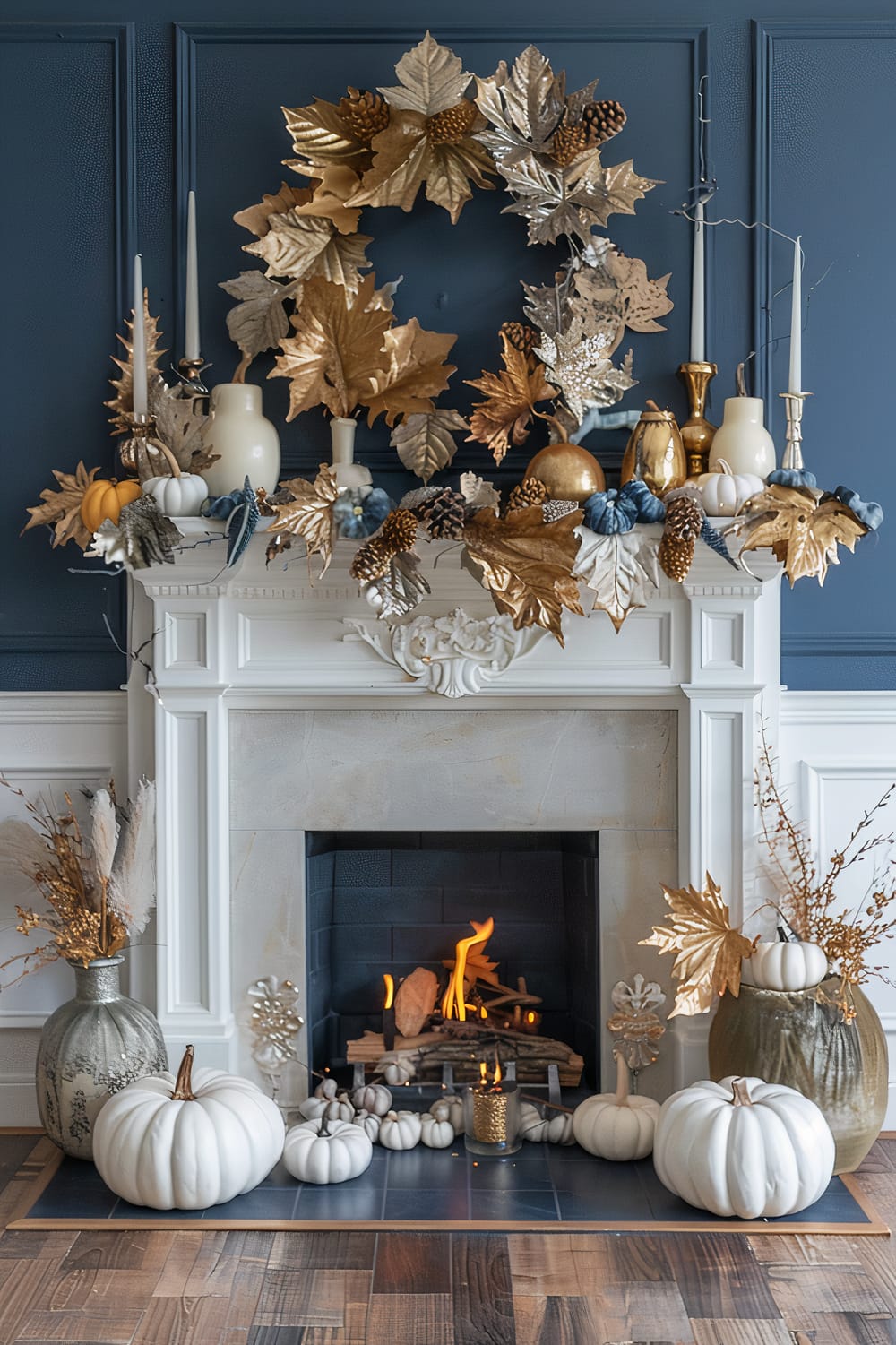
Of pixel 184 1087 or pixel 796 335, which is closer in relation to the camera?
pixel 184 1087

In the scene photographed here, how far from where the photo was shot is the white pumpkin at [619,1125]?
2383mm

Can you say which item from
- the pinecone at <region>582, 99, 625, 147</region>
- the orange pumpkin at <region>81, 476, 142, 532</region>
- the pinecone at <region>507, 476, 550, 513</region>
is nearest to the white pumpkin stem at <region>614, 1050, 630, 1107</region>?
the pinecone at <region>507, 476, 550, 513</region>

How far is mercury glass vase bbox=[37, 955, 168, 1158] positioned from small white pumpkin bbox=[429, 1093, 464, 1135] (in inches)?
23.6

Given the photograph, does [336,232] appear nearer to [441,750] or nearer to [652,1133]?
[441,750]

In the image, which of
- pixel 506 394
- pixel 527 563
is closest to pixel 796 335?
pixel 506 394

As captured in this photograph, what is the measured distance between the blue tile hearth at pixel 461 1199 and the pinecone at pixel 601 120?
2.12 meters

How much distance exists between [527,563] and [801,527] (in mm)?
535

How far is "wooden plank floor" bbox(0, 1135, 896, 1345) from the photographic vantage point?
1.80m

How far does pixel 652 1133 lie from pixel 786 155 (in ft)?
6.96

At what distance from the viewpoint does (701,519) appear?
221 cm

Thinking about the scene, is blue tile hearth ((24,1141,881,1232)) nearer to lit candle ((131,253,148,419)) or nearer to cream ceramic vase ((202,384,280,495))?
cream ceramic vase ((202,384,280,495))

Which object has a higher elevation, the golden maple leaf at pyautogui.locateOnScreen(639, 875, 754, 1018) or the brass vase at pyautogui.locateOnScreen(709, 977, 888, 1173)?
the golden maple leaf at pyautogui.locateOnScreen(639, 875, 754, 1018)

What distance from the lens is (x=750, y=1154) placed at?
209cm

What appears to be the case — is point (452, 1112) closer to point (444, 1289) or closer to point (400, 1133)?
point (400, 1133)
